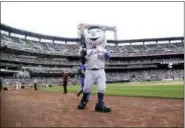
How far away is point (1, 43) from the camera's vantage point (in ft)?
205

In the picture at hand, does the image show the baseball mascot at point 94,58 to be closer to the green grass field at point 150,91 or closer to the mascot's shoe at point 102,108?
the mascot's shoe at point 102,108

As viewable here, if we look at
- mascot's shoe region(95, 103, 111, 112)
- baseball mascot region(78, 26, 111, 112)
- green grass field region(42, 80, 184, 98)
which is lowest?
green grass field region(42, 80, 184, 98)

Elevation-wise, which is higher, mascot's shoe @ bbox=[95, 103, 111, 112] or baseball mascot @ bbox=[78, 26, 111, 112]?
baseball mascot @ bbox=[78, 26, 111, 112]

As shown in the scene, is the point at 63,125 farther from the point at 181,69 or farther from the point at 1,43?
the point at 181,69

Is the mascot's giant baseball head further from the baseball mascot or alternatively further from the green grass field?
the green grass field

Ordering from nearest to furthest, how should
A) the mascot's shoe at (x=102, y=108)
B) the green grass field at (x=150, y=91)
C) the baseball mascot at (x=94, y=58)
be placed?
the mascot's shoe at (x=102, y=108), the baseball mascot at (x=94, y=58), the green grass field at (x=150, y=91)

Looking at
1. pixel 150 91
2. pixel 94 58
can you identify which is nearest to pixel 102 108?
pixel 94 58

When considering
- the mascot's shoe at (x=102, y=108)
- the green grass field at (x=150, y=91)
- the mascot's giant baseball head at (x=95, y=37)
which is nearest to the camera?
the mascot's shoe at (x=102, y=108)

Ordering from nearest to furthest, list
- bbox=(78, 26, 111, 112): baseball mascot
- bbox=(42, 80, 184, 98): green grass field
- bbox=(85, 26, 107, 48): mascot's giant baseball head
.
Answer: bbox=(78, 26, 111, 112): baseball mascot
bbox=(85, 26, 107, 48): mascot's giant baseball head
bbox=(42, 80, 184, 98): green grass field

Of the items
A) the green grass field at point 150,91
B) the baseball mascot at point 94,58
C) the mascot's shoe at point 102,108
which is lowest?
the green grass field at point 150,91

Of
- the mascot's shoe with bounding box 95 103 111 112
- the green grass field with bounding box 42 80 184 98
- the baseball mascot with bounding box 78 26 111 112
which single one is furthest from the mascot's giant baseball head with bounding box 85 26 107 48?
the green grass field with bounding box 42 80 184 98

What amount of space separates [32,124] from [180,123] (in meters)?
3.25

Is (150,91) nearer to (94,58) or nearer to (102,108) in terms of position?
(94,58)

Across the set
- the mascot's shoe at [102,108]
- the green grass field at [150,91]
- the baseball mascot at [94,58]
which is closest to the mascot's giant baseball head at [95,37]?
the baseball mascot at [94,58]
